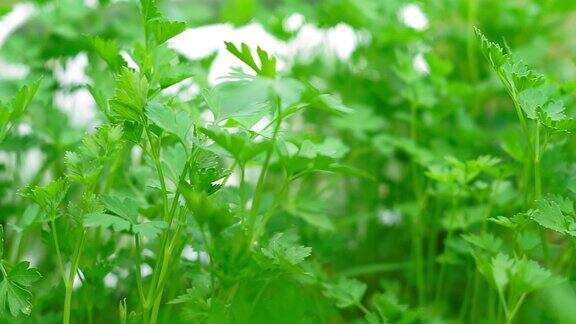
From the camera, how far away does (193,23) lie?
57.9 inches

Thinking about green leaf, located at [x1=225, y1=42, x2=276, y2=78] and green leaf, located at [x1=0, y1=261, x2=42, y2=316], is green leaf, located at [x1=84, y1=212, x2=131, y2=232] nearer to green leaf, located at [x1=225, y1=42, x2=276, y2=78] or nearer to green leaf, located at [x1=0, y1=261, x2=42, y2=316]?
green leaf, located at [x1=0, y1=261, x2=42, y2=316]

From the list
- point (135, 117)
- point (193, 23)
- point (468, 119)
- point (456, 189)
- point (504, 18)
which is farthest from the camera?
point (504, 18)

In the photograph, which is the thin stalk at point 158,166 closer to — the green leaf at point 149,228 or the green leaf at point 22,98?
the green leaf at point 149,228

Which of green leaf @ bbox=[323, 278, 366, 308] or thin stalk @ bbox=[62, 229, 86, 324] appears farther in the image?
green leaf @ bbox=[323, 278, 366, 308]

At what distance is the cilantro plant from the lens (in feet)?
2.77

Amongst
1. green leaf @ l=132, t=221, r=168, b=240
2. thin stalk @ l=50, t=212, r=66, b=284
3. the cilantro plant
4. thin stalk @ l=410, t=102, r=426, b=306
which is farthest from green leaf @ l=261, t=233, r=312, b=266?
thin stalk @ l=410, t=102, r=426, b=306

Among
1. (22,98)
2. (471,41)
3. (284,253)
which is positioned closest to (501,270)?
(284,253)

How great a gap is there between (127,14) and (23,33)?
0.23m

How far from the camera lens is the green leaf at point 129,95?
0.82 meters

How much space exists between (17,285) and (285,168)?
1.06 feet

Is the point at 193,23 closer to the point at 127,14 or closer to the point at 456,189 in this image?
the point at 127,14

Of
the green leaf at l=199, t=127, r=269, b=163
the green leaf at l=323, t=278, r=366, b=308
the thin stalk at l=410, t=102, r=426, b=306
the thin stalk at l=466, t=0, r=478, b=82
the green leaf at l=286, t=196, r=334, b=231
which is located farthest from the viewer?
the thin stalk at l=466, t=0, r=478, b=82

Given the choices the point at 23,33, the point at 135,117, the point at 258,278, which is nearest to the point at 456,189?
the point at 258,278

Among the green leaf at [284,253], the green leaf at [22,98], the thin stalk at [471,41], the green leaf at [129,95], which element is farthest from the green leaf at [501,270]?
the thin stalk at [471,41]
